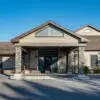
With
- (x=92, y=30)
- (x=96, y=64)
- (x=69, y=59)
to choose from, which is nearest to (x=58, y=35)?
(x=69, y=59)

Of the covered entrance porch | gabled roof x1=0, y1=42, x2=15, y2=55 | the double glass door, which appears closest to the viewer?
the covered entrance porch

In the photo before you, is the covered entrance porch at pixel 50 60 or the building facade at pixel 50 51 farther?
the covered entrance porch at pixel 50 60

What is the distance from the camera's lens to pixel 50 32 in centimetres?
3466

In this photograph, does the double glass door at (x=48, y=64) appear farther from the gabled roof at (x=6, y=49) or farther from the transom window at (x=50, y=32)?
the transom window at (x=50, y=32)

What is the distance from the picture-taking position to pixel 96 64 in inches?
1554

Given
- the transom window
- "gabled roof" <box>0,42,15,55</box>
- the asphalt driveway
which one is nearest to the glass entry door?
the transom window

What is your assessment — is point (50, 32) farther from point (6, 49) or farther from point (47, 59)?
point (6, 49)

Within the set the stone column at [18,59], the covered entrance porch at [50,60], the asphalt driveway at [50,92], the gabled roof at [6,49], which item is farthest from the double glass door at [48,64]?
the asphalt driveway at [50,92]

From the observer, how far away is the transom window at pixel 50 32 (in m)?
34.5

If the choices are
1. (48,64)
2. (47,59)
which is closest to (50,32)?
(47,59)

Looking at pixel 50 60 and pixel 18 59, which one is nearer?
pixel 18 59

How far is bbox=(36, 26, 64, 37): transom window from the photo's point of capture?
34.5m

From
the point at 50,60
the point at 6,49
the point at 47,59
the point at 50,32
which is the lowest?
the point at 50,60

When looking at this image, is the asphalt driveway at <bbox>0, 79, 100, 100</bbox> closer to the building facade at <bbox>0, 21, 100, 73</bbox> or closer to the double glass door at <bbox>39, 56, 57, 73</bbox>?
the building facade at <bbox>0, 21, 100, 73</bbox>
